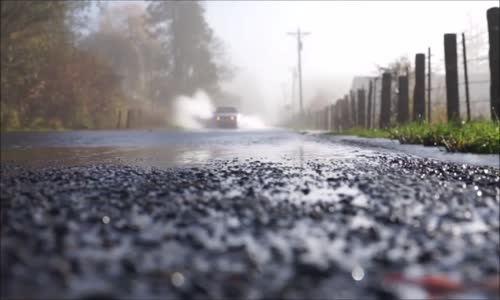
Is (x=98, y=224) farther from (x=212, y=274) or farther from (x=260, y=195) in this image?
(x=260, y=195)

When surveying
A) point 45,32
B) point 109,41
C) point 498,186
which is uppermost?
point 109,41

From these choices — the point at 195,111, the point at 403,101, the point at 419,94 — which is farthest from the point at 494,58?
the point at 195,111

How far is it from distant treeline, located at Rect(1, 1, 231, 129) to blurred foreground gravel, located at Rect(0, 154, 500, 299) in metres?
27.2

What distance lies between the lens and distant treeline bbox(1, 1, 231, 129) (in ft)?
91.9

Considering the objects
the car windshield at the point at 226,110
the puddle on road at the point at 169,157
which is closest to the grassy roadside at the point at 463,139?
the puddle on road at the point at 169,157

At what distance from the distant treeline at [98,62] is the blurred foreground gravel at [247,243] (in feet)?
89.1

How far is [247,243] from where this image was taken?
5.04ft

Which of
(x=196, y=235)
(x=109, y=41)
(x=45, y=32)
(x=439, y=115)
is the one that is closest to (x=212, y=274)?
(x=196, y=235)

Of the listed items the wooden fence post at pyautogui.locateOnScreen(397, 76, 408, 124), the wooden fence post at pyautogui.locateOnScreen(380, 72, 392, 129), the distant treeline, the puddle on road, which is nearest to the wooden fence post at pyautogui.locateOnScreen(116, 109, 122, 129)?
the distant treeline

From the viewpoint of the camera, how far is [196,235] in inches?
63.7

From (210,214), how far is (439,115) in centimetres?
1376

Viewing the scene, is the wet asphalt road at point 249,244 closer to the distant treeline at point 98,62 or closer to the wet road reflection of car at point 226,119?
the distant treeline at point 98,62

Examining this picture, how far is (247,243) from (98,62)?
4143 centimetres

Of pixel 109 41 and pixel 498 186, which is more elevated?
pixel 109 41
